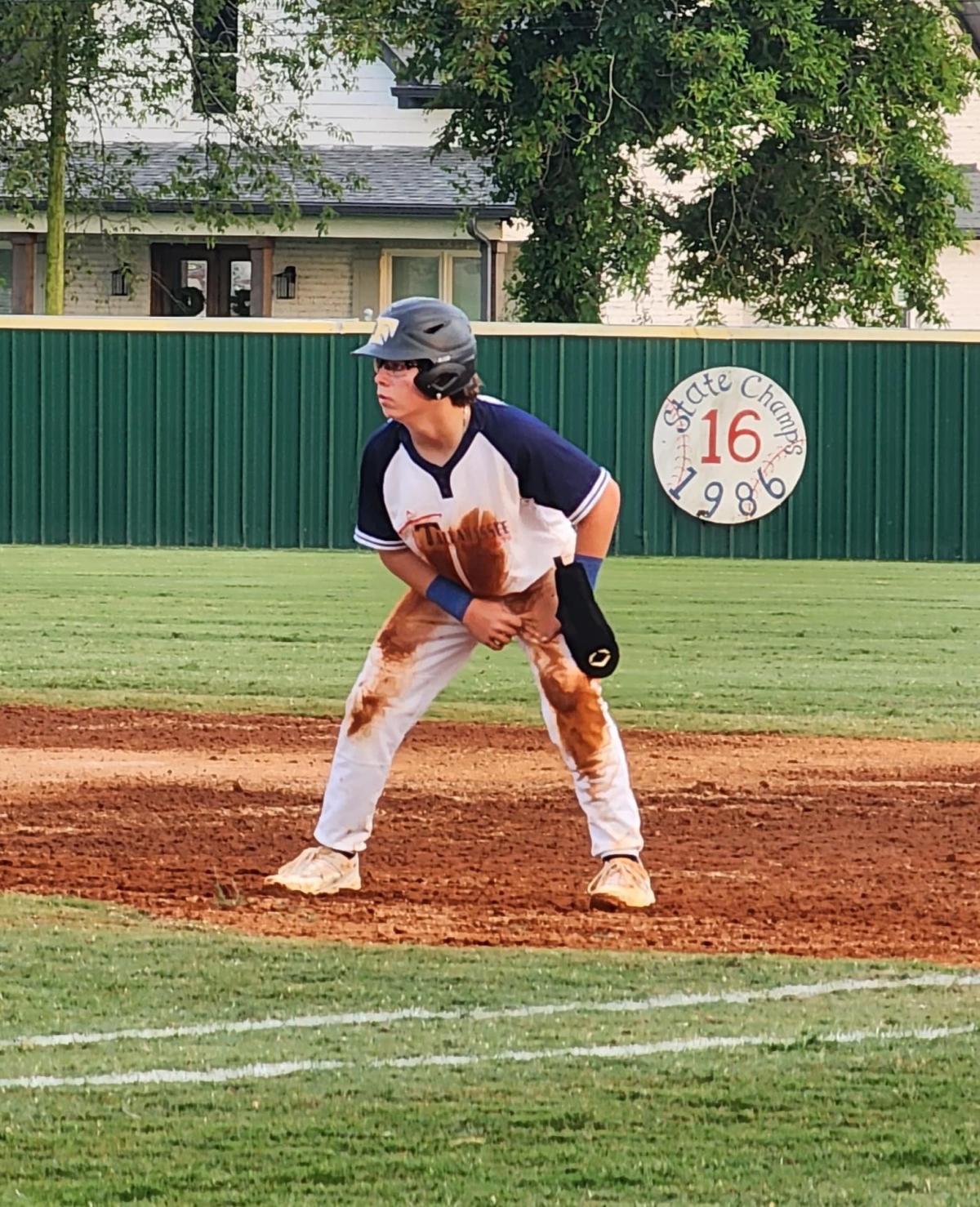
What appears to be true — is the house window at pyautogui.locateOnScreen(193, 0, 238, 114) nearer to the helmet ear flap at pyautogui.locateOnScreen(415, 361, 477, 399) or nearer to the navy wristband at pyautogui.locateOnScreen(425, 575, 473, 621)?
the navy wristband at pyautogui.locateOnScreen(425, 575, 473, 621)

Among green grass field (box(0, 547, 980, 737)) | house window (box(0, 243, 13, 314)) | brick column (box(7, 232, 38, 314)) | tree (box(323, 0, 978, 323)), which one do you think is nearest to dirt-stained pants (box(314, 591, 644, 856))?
green grass field (box(0, 547, 980, 737))

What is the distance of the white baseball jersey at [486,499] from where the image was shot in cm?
657

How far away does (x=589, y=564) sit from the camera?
262 inches

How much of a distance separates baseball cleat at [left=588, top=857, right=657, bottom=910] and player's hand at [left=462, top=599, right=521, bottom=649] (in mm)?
790

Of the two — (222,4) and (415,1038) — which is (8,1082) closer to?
(415,1038)

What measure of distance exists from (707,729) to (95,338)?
478 inches

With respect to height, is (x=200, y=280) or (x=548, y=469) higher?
(x=200, y=280)

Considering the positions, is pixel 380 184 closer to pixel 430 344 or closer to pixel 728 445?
pixel 728 445

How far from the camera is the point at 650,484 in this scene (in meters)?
22.8

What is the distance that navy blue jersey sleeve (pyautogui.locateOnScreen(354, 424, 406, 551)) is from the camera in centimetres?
675

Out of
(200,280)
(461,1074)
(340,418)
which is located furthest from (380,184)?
(461,1074)

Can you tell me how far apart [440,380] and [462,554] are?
1.70 feet

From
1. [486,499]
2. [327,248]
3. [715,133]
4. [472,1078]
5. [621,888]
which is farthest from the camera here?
[327,248]

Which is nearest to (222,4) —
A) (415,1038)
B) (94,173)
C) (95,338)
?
(94,173)
